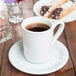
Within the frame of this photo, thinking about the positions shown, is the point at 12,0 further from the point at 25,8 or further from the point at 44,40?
the point at 44,40

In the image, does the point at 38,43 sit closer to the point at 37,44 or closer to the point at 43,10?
the point at 37,44

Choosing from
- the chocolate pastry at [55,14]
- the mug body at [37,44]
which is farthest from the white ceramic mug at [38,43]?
the chocolate pastry at [55,14]

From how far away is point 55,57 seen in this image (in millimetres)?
715

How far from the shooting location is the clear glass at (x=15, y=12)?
0.97 metres

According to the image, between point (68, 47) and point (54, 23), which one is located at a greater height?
point (54, 23)

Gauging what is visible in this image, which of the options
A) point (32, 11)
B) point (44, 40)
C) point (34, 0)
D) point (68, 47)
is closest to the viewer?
point (44, 40)

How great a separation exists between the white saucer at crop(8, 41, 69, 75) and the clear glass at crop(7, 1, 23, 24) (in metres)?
0.23

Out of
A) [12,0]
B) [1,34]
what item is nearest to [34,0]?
[12,0]

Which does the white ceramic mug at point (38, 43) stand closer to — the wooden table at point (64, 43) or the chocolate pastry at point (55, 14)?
the wooden table at point (64, 43)

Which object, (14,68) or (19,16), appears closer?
(14,68)

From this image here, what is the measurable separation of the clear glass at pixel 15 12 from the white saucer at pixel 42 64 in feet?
0.75

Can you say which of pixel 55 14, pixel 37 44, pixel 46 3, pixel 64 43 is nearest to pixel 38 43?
pixel 37 44

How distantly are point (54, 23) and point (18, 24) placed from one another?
0.99ft

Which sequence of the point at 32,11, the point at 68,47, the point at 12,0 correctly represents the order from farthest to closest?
the point at 32,11 → the point at 12,0 → the point at 68,47
